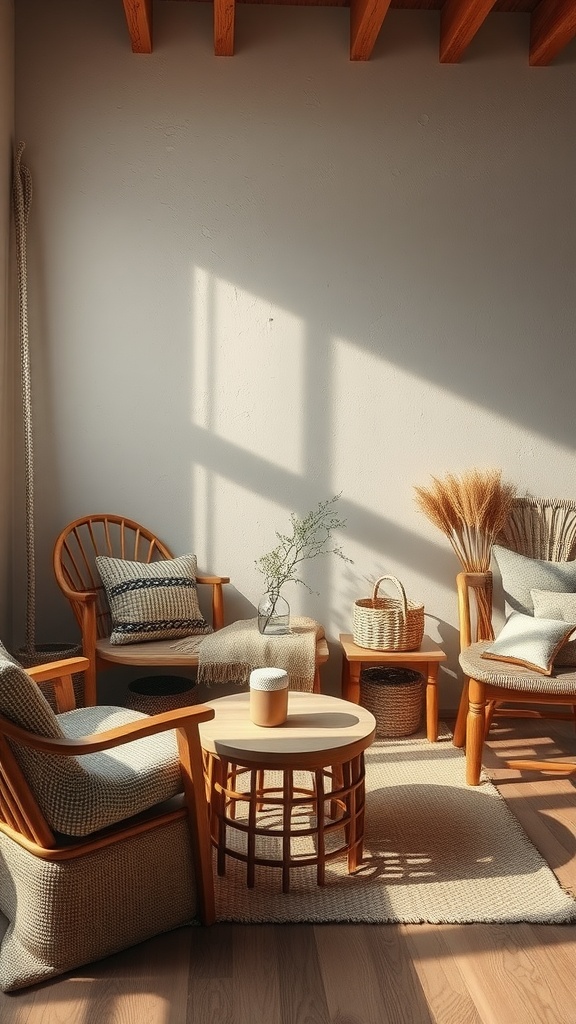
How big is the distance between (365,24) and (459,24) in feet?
1.31

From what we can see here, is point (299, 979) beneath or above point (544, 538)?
beneath

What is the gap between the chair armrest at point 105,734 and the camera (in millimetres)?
2102

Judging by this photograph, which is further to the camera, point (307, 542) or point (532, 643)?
point (307, 542)

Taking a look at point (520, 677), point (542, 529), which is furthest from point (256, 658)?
point (542, 529)

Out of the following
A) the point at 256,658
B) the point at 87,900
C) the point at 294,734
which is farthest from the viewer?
the point at 256,658

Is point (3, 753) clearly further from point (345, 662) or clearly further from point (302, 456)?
point (302, 456)

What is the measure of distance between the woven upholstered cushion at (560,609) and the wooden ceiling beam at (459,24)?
240 centimetres

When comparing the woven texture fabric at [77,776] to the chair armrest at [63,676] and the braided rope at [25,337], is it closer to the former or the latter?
the chair armrest at [63,676]

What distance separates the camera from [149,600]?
12.8 feet

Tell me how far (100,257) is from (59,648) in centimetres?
179

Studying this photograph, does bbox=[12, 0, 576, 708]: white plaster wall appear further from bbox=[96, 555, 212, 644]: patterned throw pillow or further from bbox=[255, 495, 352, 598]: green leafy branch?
bbox=[96, 555, 212, 644]: patterned throw pillow

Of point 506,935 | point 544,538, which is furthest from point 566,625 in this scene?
point 506,935

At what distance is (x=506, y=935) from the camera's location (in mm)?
2443

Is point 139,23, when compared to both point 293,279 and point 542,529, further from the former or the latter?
point 542,529
